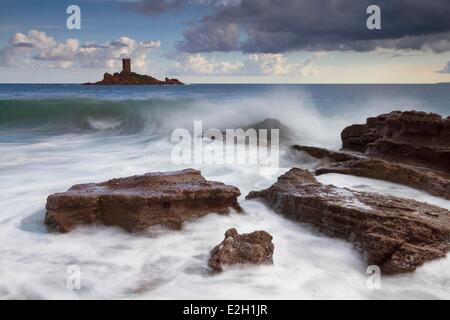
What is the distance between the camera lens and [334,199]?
5027 millimetres

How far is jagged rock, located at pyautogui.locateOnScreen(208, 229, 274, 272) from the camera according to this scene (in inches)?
158

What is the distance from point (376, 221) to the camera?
4.49 m

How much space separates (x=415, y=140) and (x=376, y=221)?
12.7 ft

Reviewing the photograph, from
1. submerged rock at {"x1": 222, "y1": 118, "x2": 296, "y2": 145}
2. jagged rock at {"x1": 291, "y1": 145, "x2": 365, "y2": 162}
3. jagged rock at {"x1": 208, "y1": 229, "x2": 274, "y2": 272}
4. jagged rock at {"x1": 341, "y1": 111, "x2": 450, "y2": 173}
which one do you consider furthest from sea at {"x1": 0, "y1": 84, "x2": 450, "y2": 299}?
submerged rock at {"x1": 222, "y1": 118, "x2": 296, "y2": 145}

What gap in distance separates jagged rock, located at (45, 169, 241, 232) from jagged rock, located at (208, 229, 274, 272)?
1.05 metres

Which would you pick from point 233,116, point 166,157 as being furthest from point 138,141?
point 233,116

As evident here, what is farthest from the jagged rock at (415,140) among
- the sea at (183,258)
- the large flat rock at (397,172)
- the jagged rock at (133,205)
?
the jagged rock at (133,205)

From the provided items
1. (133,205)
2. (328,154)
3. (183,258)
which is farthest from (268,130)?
(183,258)

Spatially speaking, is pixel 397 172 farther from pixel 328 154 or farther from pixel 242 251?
pixel 242 251

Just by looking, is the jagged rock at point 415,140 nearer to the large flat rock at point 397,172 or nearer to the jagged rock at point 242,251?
the large flat rock at point 397,172

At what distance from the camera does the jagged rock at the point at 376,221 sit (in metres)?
4.08

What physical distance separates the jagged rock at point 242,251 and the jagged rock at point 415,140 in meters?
4.33

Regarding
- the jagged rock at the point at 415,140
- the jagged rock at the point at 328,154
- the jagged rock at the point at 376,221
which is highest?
the jagged rock at the point at 415,140

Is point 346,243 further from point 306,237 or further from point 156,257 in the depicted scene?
point 156,257
